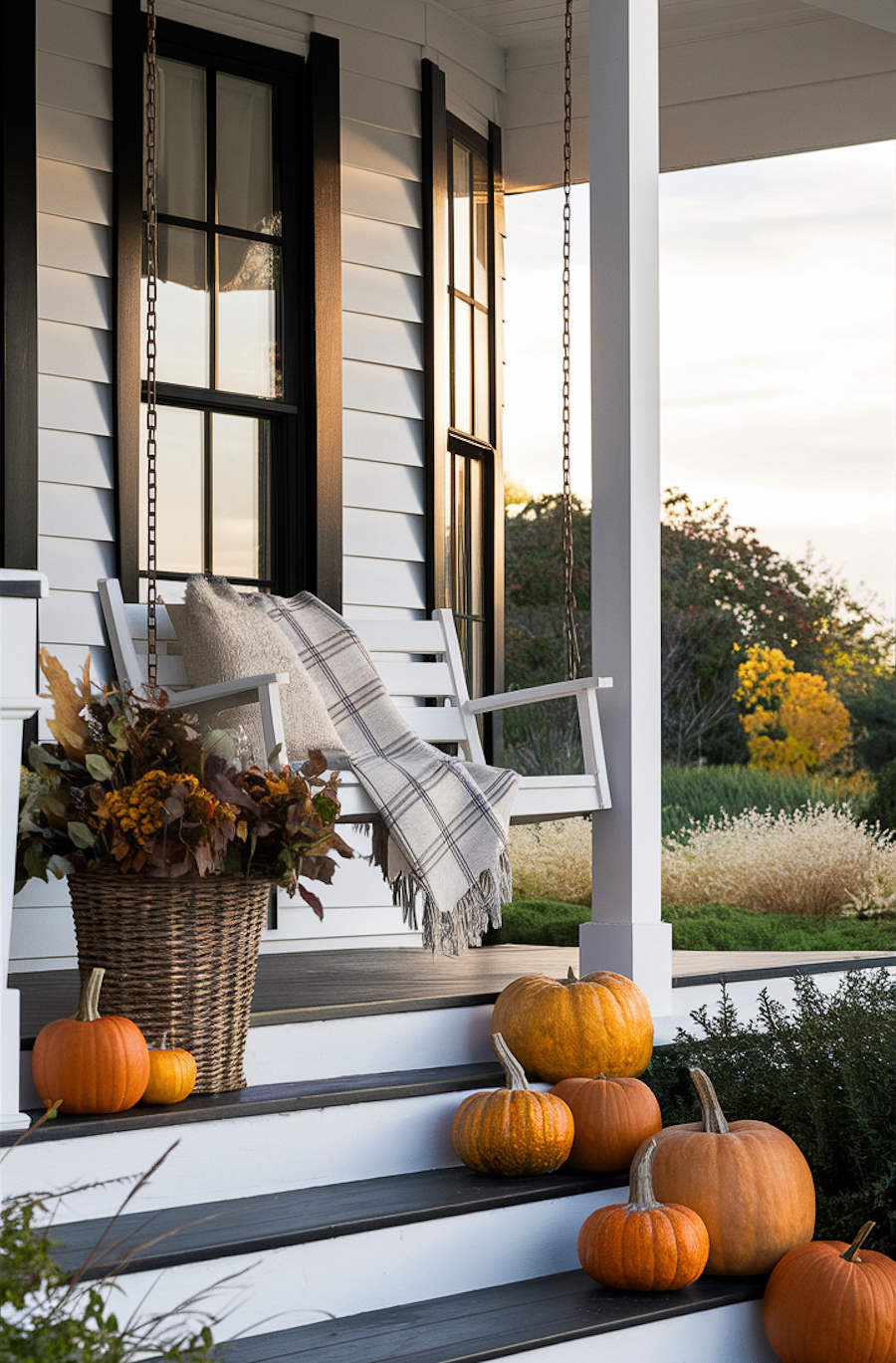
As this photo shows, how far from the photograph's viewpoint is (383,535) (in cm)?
433

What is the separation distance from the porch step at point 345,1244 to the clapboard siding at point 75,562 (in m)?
1.88

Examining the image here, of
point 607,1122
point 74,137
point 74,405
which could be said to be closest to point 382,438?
point 74,405

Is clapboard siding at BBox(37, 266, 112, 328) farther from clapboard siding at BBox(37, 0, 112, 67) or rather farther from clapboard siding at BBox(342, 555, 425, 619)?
clapboard siding at BBox(342, 555, 425, 619)

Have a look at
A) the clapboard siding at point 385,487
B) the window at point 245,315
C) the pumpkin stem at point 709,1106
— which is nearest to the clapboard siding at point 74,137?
the window at point 245,315

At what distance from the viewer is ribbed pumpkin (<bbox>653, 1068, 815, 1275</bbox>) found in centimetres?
233

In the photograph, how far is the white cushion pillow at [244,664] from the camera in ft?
10.8

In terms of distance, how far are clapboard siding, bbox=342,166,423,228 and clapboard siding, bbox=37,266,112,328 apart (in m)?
0.91

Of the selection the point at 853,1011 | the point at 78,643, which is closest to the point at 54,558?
the point at 78,643

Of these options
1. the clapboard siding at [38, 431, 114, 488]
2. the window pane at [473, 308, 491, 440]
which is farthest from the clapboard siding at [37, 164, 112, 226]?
the window pane at [473, 308, 491, 440]

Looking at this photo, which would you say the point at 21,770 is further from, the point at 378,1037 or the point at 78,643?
the point at 78,643

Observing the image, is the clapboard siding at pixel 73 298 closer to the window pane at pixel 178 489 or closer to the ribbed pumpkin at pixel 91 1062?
the window pane at pixel 178 489

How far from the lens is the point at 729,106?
16.2 ft

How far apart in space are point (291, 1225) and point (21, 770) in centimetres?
92

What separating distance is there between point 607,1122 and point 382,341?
2.68 meters
